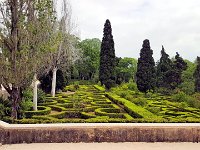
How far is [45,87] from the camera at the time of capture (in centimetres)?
2900

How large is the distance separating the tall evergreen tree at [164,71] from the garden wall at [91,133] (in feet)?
105

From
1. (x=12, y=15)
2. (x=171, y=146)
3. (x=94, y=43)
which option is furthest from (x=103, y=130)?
(x=94, y=43)

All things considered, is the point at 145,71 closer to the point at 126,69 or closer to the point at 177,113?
the point at 177,113

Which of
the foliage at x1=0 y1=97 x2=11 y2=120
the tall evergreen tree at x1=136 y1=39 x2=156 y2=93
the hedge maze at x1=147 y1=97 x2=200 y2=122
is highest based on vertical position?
the tall evergreen tree at x1=136 y1=39 x2=156 y2=93

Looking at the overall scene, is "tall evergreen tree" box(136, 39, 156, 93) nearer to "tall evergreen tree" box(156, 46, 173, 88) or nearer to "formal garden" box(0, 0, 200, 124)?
"formal garden" box(0, 0, 200, 124)

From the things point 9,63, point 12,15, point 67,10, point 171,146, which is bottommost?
point 171,146

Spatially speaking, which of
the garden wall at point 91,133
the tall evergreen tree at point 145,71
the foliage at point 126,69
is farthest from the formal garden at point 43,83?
the foliage at point 126,69

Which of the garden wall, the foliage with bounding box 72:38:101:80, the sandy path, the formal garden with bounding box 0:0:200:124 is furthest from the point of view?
the foliage with bounding box 72:38:101:80

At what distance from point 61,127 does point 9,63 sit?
360 centimetres

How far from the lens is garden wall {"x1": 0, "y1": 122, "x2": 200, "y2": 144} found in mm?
10273

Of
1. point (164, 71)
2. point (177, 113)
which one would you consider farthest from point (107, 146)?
point (164, 71)

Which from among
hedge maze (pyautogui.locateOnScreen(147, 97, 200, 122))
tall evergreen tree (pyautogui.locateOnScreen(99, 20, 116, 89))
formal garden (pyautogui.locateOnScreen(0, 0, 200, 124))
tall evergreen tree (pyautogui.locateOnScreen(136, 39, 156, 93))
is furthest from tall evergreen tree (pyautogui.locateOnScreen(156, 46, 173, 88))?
hedge maze (pyautogui.locateOnScreen(147, 97, 200, 122))

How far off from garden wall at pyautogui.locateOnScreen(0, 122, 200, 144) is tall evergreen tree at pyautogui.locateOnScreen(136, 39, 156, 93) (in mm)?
23200

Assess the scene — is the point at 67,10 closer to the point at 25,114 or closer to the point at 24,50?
the point at 25,114
